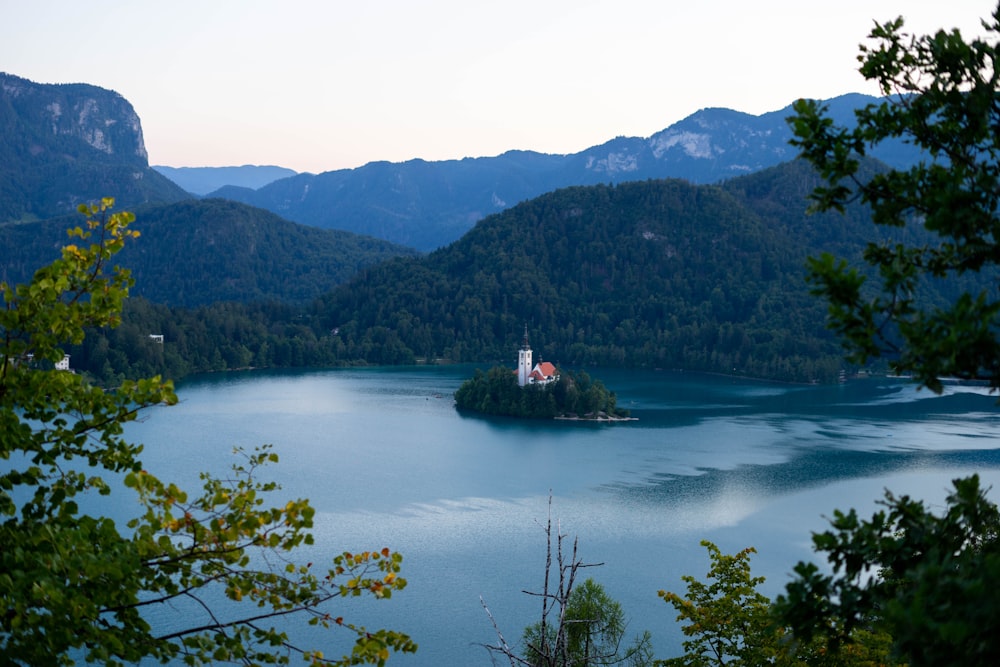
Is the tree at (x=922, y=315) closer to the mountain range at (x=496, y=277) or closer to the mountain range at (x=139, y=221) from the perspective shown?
the mountain range at (x=496, y=277)

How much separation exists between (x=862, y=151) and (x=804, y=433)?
31.0 meters

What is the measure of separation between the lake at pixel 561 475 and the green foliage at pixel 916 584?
25.3ft

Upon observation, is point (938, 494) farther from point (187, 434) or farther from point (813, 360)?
point (813, 360)

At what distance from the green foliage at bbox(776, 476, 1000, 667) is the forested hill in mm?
50949

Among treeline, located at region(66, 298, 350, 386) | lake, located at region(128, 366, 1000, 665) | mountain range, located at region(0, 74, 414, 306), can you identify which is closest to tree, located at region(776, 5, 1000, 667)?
lake, located at region(128, 366, 1000, 665)

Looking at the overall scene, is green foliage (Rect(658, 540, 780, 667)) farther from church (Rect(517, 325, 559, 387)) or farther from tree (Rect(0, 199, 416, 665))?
church (Rect(517, 325, 559, 387))

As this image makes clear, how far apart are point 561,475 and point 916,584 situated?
23.4 m

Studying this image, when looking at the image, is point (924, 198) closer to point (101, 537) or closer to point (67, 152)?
point (101, 537)

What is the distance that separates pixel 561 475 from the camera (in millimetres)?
25781

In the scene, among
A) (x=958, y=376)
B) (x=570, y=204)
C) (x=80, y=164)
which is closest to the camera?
(x=958, y=376)

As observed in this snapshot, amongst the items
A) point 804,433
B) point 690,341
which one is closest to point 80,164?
point 690,341

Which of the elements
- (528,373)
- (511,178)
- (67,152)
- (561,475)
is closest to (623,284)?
(528,373)

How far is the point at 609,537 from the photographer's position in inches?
769

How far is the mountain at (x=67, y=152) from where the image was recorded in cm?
11469
